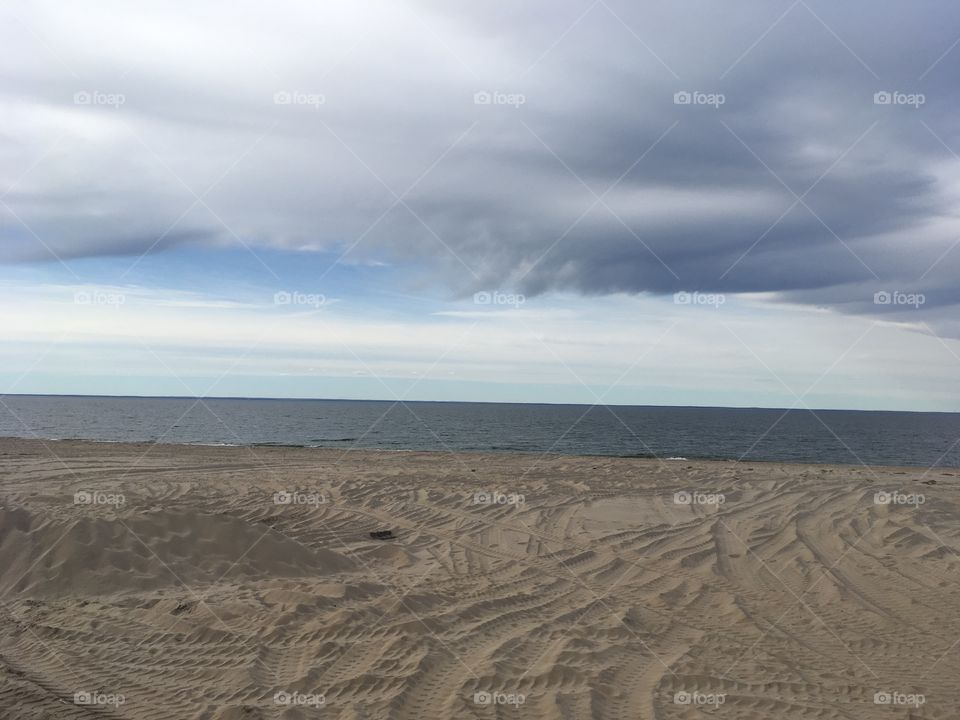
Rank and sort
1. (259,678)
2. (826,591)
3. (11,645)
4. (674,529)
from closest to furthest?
1. (259,678)
2. (11,645)
3. (826,591)
4. (674,529)

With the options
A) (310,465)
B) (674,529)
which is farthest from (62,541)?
(310,465)

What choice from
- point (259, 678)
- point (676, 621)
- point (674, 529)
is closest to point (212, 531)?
point (259, 678)

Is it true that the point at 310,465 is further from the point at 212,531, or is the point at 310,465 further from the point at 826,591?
the point at 826,591

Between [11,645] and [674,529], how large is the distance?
10.5 m

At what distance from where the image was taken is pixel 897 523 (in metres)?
13.5

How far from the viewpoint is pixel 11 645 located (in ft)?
22.7

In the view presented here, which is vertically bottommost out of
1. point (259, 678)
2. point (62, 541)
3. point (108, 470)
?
point (259, 678)

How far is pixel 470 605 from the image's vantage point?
8.47m

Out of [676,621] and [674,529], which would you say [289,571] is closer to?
[676,621]

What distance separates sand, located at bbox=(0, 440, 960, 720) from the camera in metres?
6.06

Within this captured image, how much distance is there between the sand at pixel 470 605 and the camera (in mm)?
6062

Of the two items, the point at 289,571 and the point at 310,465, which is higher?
the point at 310,465

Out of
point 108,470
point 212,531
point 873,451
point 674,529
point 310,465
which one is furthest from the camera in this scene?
point 873,451

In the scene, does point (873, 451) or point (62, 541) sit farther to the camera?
point (873, 451)
